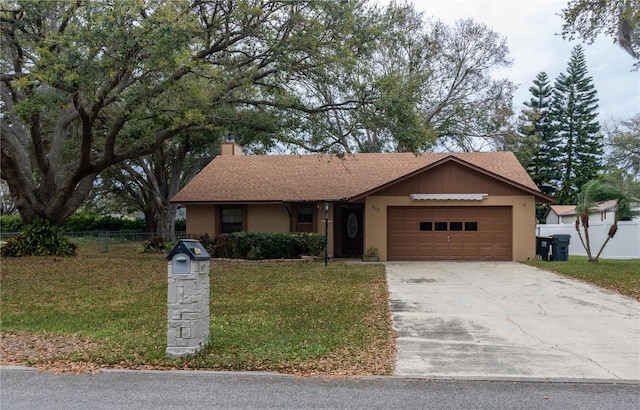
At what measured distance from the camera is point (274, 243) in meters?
18.3

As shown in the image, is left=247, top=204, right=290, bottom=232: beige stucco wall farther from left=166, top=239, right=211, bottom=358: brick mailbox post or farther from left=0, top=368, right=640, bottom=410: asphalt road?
left=0, top=368, right=640, bottom=410: asphalt road

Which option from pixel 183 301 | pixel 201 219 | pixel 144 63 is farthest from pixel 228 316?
pixel 201 219

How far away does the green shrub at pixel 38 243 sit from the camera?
17766mm

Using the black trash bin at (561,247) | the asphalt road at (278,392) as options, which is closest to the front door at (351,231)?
the black trash bin at (561,247)

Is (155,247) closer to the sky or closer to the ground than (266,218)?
closer to the ground

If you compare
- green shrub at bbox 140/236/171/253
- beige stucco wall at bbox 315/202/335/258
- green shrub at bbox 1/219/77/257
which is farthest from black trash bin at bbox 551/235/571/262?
green shrub at bbox 1/219/77/257

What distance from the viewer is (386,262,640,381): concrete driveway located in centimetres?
606

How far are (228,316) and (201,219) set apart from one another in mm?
13035

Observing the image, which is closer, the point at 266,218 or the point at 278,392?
the point at 278,392

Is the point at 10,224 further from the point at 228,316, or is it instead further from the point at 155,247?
the point at 228,316

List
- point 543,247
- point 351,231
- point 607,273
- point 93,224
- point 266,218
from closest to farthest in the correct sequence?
point 607,273 < point 543,247 < point 266,218 < point 351,231 < point 93,224

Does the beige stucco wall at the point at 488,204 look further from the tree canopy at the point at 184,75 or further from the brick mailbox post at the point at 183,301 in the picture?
the brick mailbox post at the point at 183,301

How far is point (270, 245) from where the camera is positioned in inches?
722

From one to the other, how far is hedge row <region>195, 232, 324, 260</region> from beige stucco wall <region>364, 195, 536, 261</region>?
1969mm
